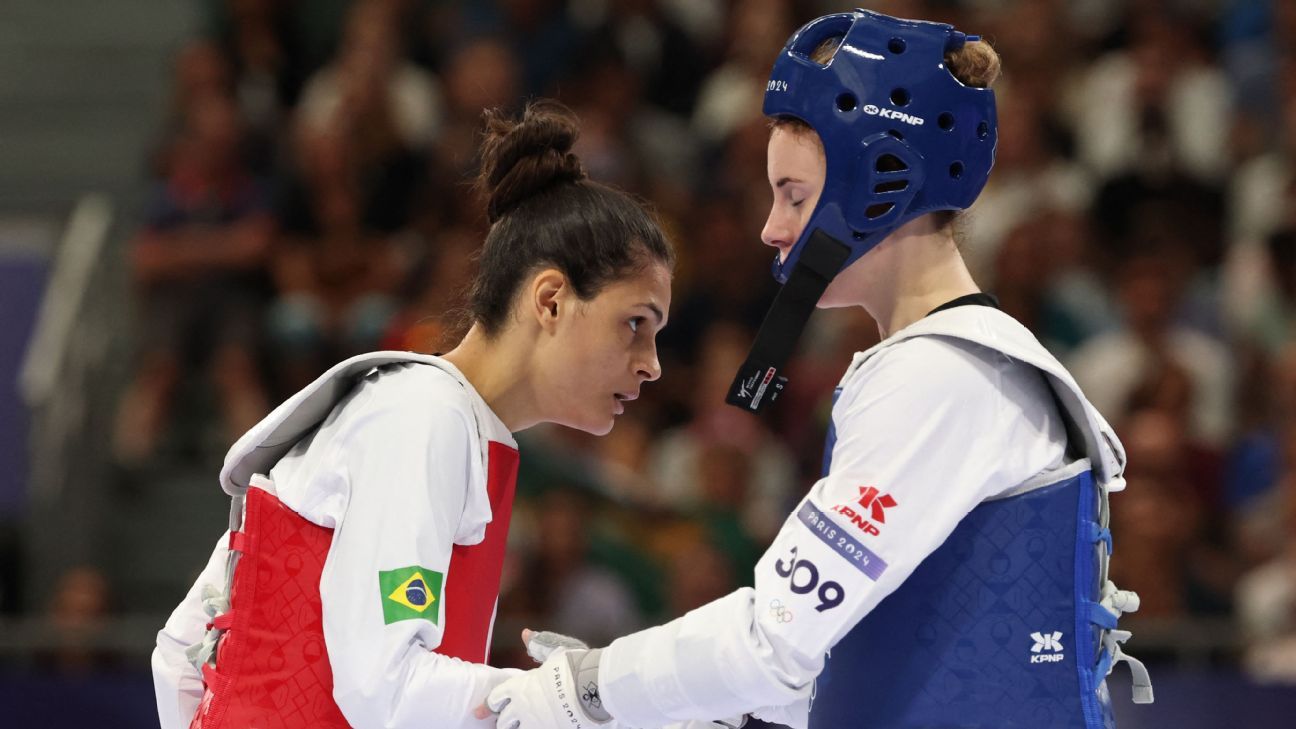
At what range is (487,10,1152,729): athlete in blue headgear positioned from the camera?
132 inches

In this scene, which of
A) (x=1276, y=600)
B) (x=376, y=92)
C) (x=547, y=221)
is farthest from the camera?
(x=376, y=92)

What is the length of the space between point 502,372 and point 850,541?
3.28 feet

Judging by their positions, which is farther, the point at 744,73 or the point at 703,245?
the point at 744,73

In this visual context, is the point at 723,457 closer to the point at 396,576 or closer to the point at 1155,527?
the point at 1155,527

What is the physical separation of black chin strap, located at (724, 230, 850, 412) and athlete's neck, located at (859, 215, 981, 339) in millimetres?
128

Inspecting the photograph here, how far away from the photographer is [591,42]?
1023 centimetres

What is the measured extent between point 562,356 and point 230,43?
7.39 meters

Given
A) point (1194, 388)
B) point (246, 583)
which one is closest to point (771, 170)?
point (246, 583)

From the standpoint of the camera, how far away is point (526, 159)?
407cm

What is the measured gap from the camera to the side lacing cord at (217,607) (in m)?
3.75

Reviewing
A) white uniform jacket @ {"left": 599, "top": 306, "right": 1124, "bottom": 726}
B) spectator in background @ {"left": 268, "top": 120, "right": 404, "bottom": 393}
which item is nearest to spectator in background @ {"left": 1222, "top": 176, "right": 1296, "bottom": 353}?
spectator in background @ {"left": 268, "top": 120, "right": 404, "bottom": 393}

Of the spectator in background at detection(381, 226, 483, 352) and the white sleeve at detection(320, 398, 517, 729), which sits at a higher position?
the white sleeve at detection(320, 398, 517, 729)

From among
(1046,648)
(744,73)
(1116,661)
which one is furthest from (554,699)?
(744,73)

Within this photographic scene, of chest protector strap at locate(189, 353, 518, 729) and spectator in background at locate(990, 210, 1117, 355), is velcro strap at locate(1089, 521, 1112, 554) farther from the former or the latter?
spectator in background at locate(990, 210, 1117, 355)
